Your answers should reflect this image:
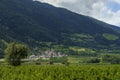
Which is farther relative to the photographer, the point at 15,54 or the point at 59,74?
the point at 15,54

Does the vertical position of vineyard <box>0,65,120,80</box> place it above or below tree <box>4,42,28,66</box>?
below

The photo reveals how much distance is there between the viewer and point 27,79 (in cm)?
6556

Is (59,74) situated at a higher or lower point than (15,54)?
lower

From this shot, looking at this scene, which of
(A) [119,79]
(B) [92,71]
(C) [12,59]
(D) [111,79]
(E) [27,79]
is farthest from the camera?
(C) [12,59]

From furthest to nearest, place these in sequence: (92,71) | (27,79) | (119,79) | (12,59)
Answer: (12,59), (92,71), (119,79), (27,79)

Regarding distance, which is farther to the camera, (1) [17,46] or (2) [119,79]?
(1) [17,46]

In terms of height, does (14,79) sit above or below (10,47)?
below

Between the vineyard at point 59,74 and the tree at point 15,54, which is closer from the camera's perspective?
the vineyard at point 59,74

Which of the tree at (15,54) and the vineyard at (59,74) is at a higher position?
the tree at (15,54)

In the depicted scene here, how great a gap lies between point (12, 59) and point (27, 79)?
318ft

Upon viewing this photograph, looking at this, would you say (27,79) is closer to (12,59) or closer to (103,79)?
(103,79)

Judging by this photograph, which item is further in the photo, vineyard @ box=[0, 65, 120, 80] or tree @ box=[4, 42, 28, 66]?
tree @ box=[4, 42, 28, 66]

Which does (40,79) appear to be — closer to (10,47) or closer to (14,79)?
(14,79)

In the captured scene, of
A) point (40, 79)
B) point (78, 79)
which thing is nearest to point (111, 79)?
point (78, 79)
